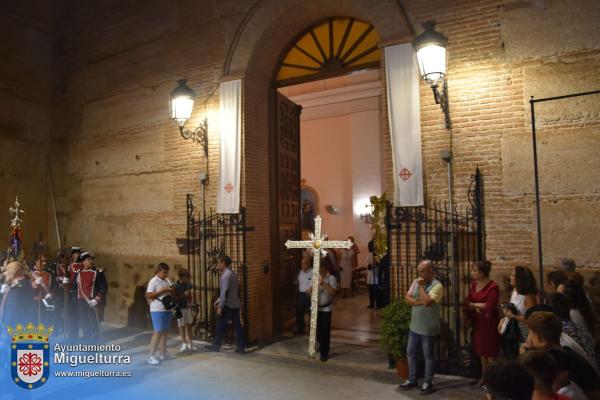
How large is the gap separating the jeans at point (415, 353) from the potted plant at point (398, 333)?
26cm

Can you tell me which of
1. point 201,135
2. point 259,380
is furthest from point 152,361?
point 201,135

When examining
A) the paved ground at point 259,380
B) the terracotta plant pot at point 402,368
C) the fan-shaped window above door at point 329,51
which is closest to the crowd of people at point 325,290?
the paved ground at point 259,380

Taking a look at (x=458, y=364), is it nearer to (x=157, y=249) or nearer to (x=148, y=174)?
(x=157, y=249)

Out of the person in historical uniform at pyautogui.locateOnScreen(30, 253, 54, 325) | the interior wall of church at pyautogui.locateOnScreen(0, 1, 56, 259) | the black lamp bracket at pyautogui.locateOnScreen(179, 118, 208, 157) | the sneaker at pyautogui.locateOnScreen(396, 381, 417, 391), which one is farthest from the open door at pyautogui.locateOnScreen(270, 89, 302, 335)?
the interior wall of church at pyautogui.locateOnScreen(0, 1, 56, 259)

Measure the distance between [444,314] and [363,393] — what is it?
1.70 meters

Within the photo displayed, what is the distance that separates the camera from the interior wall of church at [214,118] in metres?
6.21

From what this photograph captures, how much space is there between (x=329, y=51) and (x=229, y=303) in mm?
5155

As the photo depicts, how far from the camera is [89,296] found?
8.28 m

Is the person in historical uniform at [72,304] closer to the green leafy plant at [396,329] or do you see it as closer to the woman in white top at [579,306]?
the green leafy plant at [396,329]

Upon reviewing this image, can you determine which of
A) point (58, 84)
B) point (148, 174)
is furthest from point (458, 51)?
point (58, 84)

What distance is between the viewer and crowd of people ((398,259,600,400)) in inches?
104

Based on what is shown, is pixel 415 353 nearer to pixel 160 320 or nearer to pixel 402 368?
pixel 402 368

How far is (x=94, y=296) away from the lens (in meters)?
8.30

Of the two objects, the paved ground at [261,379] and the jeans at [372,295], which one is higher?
the jeans at [372,295]
